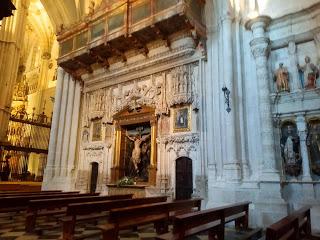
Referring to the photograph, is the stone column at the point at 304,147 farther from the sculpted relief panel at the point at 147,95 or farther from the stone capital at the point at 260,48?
the sculpted relief panel at the point at 147,95

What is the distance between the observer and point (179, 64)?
401 inches

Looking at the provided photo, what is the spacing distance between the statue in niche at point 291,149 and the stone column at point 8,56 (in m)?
15.5

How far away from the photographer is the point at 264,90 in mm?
7910

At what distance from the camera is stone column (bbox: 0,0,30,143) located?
54.4 ft

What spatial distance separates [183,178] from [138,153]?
7.72 feet

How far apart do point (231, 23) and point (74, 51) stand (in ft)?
23.4

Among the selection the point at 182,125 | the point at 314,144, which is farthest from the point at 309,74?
the point at 182,125

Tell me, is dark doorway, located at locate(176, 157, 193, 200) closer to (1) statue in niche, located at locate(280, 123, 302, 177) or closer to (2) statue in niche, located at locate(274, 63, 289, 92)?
(1) statue in niche, located at locate(280, 123, 302, 177)

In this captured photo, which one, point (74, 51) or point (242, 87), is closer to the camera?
point (242, 87)

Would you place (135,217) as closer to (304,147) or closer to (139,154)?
(304,147)

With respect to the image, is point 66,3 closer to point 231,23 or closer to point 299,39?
point 231,23

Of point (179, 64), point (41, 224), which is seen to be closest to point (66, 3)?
point (179, 64)

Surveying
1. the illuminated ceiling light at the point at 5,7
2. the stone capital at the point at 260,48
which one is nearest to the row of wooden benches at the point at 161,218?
the illuminated ceiling light at the point at 5,7

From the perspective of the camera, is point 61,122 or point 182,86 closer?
point 182,86
